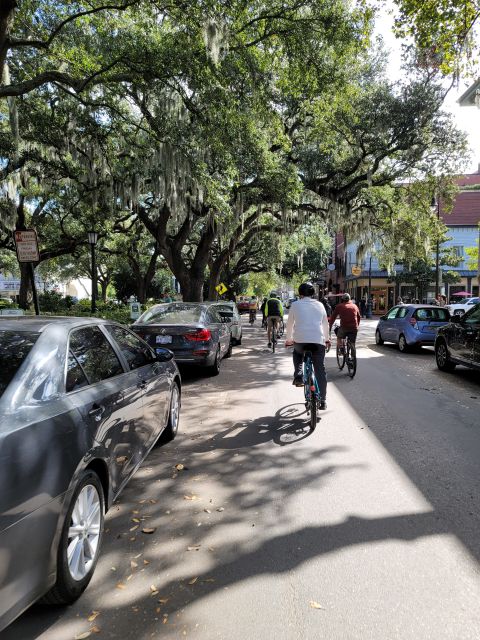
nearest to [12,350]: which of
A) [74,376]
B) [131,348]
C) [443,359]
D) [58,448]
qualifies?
[74,376]

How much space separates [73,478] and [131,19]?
42.7 ft

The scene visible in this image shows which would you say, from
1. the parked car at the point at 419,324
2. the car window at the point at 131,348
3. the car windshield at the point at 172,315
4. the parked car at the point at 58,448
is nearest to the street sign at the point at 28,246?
the car windshield at the point at 172,315

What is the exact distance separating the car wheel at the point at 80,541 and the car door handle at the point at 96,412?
337 millimetres

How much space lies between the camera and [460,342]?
398 inches

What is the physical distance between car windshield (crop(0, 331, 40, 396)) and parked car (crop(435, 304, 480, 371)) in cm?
856

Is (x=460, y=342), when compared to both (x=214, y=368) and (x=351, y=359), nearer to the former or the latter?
(x=351, y=359)

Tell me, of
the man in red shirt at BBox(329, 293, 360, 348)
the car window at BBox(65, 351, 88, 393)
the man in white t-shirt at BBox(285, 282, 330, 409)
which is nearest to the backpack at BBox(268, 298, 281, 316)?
the man in red shirt at BBox(329, 293, 360, 348)

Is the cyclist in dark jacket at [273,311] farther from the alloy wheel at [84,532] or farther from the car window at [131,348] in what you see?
the alloy wheel at [84,532]

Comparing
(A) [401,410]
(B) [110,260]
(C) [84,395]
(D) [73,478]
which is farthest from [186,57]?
(B) [110,260]

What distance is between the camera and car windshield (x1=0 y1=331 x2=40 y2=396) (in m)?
2.63

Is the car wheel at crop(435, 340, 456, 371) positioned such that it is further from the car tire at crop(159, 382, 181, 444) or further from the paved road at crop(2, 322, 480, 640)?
the car tire at crop(159, 382, 181, 444)

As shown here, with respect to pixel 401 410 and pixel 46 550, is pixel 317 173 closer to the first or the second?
pixel 401 410

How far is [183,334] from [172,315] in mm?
813

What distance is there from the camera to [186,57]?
990cm
